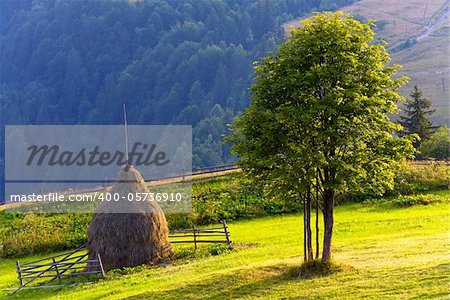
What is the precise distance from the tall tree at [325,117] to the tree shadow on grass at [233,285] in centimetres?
191

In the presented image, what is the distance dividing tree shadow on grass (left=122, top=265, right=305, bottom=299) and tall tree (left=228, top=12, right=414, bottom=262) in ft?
6.27

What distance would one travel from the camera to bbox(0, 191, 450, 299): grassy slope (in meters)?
18.2

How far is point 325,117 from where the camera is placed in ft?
65.3

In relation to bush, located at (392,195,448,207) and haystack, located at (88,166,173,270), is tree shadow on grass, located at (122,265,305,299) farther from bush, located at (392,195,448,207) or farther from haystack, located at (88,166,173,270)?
bush, located at (392,195,448,207)

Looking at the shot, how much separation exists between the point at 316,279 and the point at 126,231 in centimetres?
1229

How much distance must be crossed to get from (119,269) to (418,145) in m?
40.9

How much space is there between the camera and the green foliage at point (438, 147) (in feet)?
175

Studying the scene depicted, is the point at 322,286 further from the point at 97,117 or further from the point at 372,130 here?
the point at 97,117

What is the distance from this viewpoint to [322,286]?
61.5 ft

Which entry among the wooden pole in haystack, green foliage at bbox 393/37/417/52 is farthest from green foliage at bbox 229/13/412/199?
green foliage at bbox 393/37/417/52

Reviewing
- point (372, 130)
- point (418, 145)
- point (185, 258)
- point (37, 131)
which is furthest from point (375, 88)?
point (37, 131)

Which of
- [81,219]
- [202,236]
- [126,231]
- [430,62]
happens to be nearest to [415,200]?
[202,236]

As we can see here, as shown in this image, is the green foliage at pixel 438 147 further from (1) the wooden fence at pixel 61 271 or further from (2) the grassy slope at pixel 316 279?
(1) the wooden fence at pixel 61 271

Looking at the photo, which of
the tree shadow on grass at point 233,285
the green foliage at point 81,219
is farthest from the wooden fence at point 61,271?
the tree shadow on grass at point 233,285
